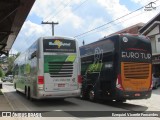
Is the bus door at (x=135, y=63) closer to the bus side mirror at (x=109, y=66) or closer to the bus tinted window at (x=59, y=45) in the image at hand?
the bus side mirror at (x=109, y=66)

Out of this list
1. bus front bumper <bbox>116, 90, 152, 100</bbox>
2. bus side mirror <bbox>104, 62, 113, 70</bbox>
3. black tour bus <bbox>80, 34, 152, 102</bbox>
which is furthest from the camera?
bus side mirror <bbox>104, 62, 113, 70</bbox>

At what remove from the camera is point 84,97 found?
2067cm

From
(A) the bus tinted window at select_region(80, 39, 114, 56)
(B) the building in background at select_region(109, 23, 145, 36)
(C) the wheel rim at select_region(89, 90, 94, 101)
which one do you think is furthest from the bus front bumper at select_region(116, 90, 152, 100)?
(B) the building in background at select_region(109, 23, 145, 36)

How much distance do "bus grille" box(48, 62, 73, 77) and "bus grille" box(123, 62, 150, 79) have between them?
2939mm

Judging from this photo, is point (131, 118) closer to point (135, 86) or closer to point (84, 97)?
point (135, 86)

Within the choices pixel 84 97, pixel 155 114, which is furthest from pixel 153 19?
pixel 155 114

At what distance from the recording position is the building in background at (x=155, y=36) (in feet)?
127

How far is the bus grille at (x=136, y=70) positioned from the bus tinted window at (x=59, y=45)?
306 centimetres

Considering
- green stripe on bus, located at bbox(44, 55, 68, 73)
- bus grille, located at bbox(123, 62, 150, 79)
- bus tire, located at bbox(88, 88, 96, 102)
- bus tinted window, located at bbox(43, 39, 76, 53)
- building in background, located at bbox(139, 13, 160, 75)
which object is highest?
building in background, located at bbox(139, 13, 160, 75)

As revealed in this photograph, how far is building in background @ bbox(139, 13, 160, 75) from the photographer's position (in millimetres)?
38694

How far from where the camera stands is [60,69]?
1756 centimetres

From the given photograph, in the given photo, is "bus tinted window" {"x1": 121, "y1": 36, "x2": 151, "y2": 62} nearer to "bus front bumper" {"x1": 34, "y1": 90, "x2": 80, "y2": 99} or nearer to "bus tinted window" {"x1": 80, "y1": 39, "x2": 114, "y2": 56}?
"bus tinted window" {"x1": 80, "y1": 39, "x2": 114, "y2": 56}

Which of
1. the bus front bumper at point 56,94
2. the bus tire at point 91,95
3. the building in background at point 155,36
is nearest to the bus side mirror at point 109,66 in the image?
the bus front bumper at point 56,94

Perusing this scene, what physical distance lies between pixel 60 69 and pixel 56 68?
220 mm
